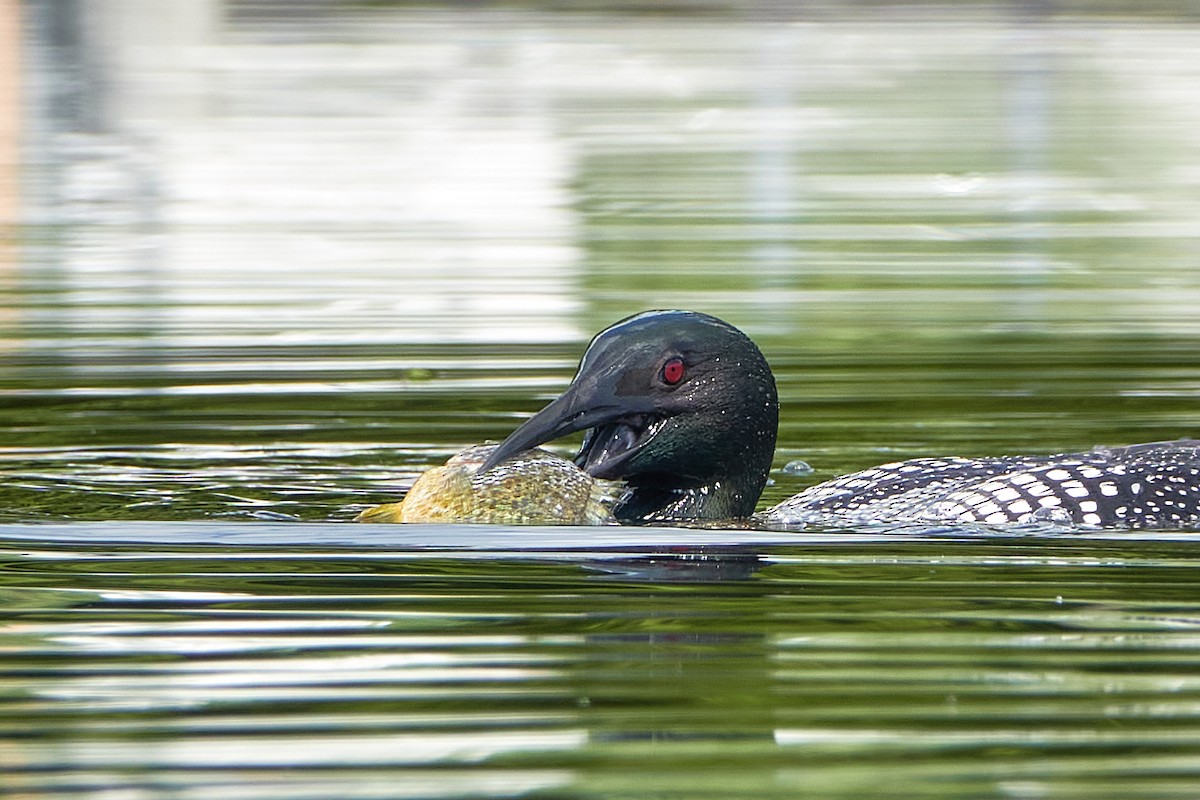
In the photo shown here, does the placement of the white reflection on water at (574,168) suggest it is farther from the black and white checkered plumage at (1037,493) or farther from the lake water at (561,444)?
the black and white checkered plumage at (1037,493)

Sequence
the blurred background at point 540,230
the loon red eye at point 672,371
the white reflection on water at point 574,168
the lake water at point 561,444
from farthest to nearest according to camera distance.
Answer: the white reflection on water at point 574,168
the blurred background at point 540,230
the loon red eye at point 672,371
the lake water at point 561,444

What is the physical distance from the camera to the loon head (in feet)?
20.4

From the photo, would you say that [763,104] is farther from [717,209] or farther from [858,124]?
[717,209]

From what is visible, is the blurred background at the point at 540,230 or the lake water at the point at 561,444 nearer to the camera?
the lake water at the point at 561,444

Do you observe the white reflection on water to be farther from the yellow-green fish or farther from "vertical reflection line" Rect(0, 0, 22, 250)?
the yellow-green fish

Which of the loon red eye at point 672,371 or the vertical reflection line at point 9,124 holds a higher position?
the loon red eye at point 672,371

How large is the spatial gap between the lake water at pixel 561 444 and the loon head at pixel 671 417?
31cm

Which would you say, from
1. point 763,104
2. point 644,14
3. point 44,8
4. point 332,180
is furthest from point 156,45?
point 332,180

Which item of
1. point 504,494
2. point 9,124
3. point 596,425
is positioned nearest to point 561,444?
point 596,425

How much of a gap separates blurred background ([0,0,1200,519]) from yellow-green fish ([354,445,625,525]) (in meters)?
0.49

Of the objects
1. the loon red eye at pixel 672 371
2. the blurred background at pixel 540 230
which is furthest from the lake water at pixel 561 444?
the loon red eye at pixel 672 371

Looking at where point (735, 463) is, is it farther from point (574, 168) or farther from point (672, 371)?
point (574, 168)

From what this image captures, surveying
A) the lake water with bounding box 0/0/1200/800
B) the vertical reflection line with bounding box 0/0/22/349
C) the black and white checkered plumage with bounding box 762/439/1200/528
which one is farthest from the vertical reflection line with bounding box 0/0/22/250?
the black and white checkered plumage with bounding box 762/439/1200/528

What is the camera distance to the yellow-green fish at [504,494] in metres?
6.11
